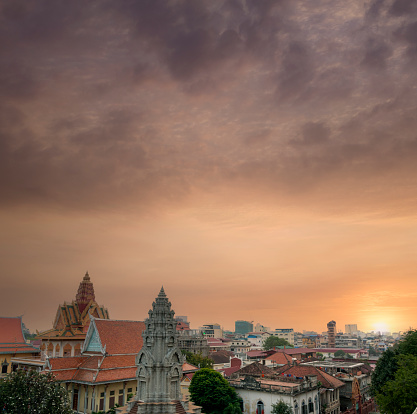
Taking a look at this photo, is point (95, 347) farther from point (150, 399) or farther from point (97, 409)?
point (150, 399)

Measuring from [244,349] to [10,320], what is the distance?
91.7 metres

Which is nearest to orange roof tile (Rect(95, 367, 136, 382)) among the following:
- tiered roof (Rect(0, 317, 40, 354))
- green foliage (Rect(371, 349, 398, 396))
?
tiered roof (Rect(0, 317, 40, 354))

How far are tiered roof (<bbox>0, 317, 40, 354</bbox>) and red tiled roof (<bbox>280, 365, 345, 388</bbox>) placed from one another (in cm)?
3951

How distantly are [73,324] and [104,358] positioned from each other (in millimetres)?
23124

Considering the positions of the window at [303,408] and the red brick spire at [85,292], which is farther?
the red brick spire at [85,292]

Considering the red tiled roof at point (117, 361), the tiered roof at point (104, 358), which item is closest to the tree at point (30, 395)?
the tiered roof at point (104, 358)

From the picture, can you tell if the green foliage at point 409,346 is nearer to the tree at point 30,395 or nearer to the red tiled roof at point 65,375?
the tree at point 30,395

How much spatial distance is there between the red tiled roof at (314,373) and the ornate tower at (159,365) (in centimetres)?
3327

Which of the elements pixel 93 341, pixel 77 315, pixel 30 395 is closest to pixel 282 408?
pixel 93 341

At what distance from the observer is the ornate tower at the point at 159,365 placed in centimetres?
2402

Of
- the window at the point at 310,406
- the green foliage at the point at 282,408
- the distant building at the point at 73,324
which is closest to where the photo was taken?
the green foliage at the point at 282,408

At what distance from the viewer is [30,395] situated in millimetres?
30516

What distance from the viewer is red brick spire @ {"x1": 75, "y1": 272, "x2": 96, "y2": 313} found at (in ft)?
248

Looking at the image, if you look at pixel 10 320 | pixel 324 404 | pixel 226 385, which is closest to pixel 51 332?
pixel 10 320
